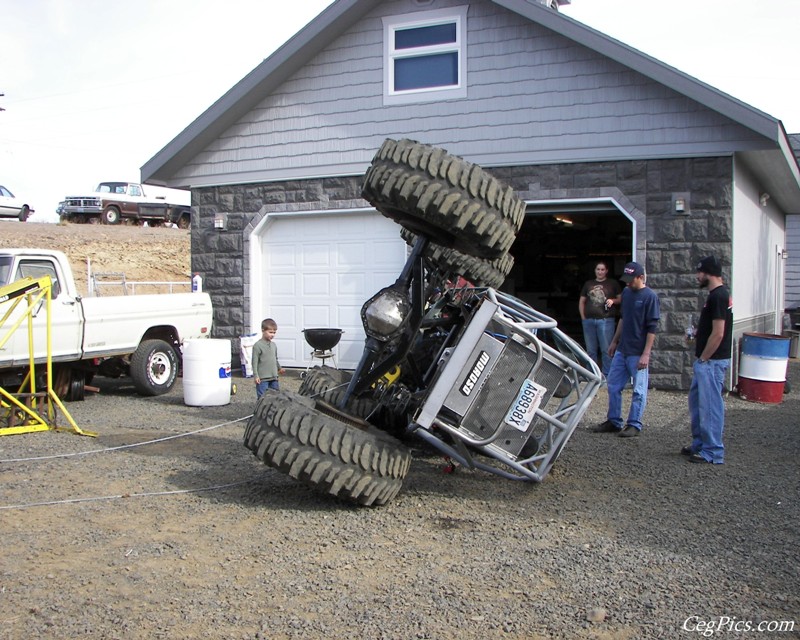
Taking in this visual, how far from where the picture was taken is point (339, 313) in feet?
40.3

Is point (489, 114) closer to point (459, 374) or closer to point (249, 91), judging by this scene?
point (249, 91)

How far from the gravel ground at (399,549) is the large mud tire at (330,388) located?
2.23ft

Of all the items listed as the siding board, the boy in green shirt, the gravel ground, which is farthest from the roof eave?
the gravel ground

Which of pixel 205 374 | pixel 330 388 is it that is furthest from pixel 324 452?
pixel 205 374

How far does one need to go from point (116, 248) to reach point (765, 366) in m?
25.8

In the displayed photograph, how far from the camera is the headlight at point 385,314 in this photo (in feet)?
16.9

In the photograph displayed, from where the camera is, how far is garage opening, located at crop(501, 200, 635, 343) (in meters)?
17.6

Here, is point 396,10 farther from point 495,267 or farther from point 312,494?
point 312,494

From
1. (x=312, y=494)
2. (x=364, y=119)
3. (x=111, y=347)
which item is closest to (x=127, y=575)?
(x=312, y=494)

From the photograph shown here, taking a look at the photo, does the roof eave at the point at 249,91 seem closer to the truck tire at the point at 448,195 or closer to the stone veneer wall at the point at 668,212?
the stone veneer wall at the point at 668,212

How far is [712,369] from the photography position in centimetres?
652

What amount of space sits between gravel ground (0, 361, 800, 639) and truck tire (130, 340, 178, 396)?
3314mm

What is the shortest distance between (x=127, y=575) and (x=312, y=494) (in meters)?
1.72

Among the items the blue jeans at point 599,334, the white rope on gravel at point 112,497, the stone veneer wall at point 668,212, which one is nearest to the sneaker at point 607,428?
the blue jeans at point 599,334
